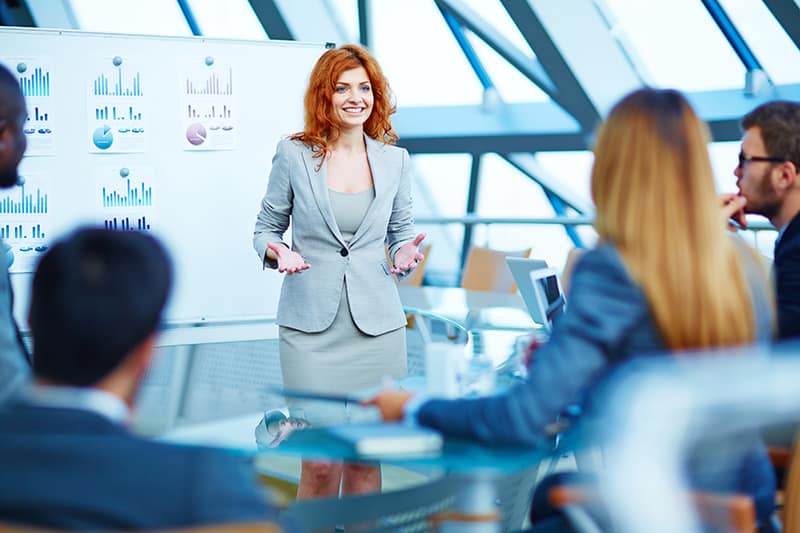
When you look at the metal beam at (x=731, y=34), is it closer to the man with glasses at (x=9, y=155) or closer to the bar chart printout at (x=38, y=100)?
the bar chart printout at (x=38, y=100)

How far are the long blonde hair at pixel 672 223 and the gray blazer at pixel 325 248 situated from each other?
1442 millimetres

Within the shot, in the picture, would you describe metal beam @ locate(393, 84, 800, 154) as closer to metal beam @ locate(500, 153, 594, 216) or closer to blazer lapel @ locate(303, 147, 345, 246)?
metal beam @ locate(500, 153, 594, 216)

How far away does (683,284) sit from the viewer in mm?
1756

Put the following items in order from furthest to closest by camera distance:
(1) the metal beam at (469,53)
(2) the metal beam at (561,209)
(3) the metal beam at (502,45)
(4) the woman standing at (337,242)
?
1. (2) the metal beam at (561,209)
2. (1) the metal beam at (469,53)
3. (3) the metal beam at (502,45)
4. (4) the woman standing at (337,242)

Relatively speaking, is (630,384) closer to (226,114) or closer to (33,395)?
(33,395)

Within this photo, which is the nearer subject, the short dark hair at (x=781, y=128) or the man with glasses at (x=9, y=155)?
the man with glasses at (x=9, y=155)

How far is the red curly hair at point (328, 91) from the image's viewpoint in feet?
10.6

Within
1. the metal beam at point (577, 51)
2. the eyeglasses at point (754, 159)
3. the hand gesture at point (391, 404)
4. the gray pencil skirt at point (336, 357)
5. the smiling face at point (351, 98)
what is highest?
the metal beam at point (577, 51)

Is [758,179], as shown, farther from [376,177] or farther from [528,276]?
[376,177]

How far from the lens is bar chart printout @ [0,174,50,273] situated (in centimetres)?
398

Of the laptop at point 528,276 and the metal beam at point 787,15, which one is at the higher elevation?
the metal beam at point 787,15

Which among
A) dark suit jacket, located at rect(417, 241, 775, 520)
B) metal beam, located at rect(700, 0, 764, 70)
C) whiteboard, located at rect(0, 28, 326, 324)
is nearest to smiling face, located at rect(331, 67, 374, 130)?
whiteboard, located at rect(0, 28, 326, 324)

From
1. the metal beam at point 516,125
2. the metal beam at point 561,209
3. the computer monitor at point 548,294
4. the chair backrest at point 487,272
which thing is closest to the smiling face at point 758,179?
the computer monitor at point 548,294

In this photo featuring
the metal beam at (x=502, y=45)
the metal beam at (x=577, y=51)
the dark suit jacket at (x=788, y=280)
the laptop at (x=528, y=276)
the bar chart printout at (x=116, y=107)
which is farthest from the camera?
the metal beam at (x=502, y=45)
